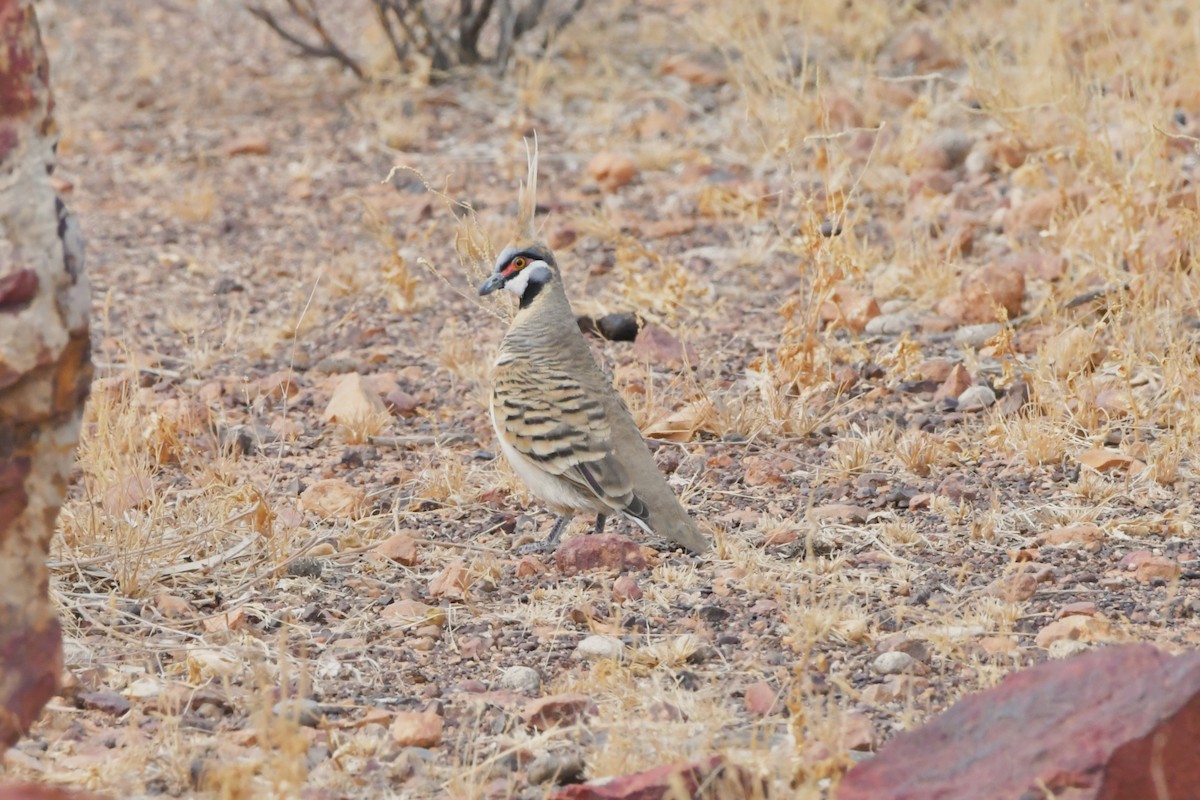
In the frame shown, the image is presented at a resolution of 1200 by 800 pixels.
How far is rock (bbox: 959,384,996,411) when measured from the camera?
5832mm

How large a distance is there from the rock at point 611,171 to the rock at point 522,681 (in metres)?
5.08

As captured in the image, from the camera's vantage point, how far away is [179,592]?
14.7 feet

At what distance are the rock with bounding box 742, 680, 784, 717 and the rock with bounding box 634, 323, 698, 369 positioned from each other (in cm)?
288

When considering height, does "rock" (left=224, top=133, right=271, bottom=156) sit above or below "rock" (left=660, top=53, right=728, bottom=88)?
below

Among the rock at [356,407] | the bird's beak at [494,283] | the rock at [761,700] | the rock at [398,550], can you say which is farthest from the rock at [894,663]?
the rock at [356,407]

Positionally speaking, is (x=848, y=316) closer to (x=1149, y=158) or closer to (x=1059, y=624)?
(x=1149, y=158)

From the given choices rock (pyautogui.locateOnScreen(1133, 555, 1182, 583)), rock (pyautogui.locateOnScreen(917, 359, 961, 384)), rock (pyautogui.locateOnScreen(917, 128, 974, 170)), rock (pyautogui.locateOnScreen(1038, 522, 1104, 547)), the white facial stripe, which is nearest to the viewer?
rock (pyautogui.locateOnScreen(1133, 555, 1182, 583))

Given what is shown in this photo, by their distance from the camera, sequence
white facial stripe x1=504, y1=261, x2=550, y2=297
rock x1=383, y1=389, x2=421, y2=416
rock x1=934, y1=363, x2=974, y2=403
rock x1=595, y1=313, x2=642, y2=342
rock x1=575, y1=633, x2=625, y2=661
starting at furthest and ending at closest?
rock x1=595, y1=313, x2=642, y2=342 → rock x1=383, y1=389, x2=421, y2=416 → rock x1=934, y1=363, x2=974, y2=403 → white facial stripe x1=504, y1=261, x2=550, y2=297 → rock x1=575, y1=633, x2=625, y2=661

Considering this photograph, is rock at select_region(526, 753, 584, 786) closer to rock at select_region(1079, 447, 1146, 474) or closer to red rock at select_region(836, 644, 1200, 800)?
red rock at select_region(836, 644, 1200, 800)

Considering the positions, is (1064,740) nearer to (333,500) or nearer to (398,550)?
(398,550)

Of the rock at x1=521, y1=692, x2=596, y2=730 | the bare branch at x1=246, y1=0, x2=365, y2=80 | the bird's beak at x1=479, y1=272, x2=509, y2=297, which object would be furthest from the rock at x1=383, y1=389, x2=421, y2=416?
the bare branch at x1=246, y1=0, x2=365, y2=80

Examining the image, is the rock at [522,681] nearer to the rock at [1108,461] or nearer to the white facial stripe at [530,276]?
the white facial stripe at [530,276]

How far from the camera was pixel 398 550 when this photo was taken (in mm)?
4793

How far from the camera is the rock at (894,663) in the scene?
12.6 feet
